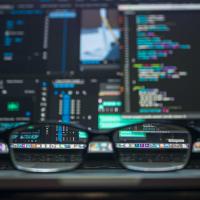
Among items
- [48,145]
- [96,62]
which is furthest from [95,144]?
[96,62]

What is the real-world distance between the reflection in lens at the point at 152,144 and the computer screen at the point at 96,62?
9 cm

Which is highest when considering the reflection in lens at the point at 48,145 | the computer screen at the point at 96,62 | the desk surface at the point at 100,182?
the computer screen at the point at 96,62

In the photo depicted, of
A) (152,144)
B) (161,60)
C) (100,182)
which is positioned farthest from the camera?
(161,60)

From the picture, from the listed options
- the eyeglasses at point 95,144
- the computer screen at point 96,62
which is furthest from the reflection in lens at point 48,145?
the computer screen at point 96,62

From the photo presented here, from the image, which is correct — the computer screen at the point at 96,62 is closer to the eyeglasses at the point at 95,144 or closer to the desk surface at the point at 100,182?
the eyeglasses at the point at 95,144

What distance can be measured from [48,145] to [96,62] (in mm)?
229

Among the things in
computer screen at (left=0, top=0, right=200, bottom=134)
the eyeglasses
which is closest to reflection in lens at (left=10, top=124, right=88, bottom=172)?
the eyeglasses

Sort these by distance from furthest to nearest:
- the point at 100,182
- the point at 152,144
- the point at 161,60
Answer: the point at 161,60 → the point at 152,144 → the point at 100,182

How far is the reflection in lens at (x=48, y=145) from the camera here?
50cm

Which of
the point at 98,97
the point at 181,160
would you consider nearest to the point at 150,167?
the point at 181,160

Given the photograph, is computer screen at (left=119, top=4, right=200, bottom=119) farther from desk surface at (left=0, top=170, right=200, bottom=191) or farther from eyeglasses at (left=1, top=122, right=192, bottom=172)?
desk surface at (left=0, top=170, right=200, bottom=191)

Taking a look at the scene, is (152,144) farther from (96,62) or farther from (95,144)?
(96,62)

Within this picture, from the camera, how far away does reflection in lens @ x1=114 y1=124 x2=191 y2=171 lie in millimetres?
498

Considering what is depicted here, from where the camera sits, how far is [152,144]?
51cm
